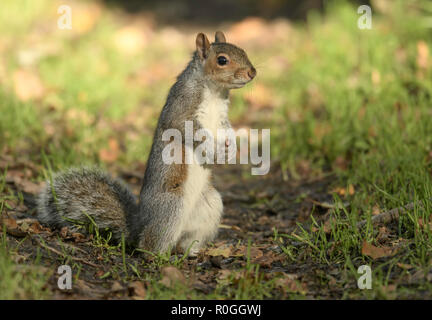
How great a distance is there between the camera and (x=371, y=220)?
3.28 metres

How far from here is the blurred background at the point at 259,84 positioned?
4773 mm

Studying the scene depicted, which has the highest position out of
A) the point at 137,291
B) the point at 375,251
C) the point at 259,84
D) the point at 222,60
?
the point at 259,84

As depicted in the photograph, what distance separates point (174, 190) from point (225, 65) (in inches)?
31.3

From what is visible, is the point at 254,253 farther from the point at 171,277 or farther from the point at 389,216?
the point at 389,216

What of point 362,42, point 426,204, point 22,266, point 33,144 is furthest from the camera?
point 362,42

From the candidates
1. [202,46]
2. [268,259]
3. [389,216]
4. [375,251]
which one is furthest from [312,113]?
[375,251]

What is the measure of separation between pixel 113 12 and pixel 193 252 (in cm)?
636

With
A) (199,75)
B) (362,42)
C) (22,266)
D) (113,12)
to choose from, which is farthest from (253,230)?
(113,12)

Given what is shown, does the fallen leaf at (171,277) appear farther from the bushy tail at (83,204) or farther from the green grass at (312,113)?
the bushy tail at (83,204)

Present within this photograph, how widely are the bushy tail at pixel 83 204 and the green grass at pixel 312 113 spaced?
1.31 ft

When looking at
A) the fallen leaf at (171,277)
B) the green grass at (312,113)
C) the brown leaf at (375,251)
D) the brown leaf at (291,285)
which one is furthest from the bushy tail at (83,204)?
the brown leaf at (375,251)

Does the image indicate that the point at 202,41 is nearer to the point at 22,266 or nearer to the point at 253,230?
the point at 253,230

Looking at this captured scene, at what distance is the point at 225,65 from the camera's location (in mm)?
3457

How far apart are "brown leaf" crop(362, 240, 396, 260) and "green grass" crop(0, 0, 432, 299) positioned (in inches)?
1.5
